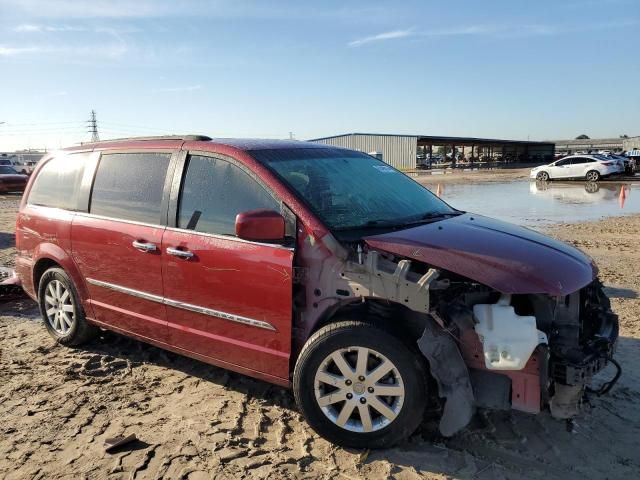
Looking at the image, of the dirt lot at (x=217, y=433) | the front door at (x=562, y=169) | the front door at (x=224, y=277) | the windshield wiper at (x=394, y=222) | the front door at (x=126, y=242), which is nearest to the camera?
the dirt lot at (x=217, y=433)

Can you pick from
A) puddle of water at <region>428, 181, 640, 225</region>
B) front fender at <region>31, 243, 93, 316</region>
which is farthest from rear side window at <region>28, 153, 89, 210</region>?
puddle of water at <region>428, 181, 640, 225</region>

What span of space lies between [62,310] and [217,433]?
2.39 meters

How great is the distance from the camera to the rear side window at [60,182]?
4875 millimetres

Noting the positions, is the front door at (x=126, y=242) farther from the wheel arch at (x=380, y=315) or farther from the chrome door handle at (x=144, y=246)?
the wheel arch at (x=380, y=315)

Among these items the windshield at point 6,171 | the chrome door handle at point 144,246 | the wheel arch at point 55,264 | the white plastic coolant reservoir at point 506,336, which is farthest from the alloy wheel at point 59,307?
the windshield at point 6,171

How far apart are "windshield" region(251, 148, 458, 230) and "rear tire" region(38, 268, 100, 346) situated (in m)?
2.38

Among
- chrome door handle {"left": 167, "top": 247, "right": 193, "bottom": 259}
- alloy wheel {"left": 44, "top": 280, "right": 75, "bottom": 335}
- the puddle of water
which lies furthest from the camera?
the puddle of water

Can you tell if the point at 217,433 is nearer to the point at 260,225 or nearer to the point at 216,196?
the point at 260,225

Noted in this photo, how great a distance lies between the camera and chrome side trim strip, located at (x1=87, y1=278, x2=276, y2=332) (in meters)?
3.54

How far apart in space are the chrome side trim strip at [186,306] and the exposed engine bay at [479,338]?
0.57 m

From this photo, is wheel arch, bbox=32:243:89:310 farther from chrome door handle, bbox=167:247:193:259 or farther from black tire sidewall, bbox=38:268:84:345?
chrome door handle, bbox=167:247:193:259

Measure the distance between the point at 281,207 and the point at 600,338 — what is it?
2.12m

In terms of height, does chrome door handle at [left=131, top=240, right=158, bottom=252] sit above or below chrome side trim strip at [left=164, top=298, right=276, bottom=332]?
above

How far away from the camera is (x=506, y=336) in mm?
2928
